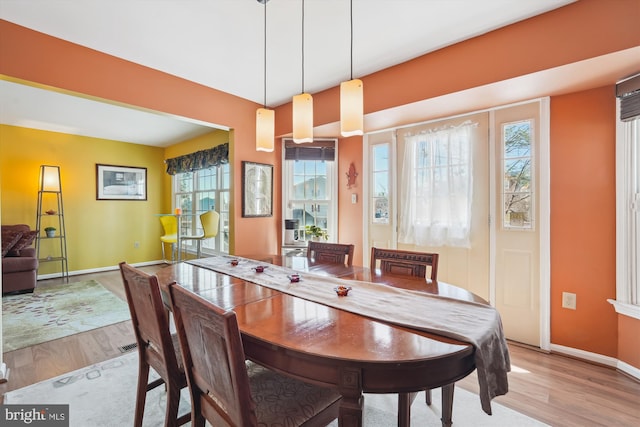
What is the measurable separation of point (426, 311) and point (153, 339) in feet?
4.24

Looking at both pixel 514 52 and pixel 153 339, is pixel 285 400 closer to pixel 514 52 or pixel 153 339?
pixel 153 339

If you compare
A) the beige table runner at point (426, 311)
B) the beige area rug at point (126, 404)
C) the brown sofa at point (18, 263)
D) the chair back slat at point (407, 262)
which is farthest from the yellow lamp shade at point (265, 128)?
the brown sofa at point (18, 263)

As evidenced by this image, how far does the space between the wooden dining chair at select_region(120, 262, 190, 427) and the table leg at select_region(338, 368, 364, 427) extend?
834 mm

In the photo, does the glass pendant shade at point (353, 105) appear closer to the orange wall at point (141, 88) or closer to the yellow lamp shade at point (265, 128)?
the yellow lamp shade at point (265, 128)

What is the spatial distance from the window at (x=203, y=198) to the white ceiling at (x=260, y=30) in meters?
2.14

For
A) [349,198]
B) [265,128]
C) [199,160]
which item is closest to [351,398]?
[265,128]

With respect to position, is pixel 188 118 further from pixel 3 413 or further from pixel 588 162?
pixel 588 162

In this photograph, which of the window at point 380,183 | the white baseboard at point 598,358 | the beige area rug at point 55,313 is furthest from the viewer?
the window at point 380,183

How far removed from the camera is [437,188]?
302cm

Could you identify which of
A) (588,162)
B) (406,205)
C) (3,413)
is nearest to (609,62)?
(588,162)

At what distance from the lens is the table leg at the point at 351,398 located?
2.90ft

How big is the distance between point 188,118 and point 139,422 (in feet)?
8.56

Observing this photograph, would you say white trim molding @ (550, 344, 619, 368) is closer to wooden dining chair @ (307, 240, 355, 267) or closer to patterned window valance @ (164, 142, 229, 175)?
wooden dining chair @ (307, 240, 355, 267)

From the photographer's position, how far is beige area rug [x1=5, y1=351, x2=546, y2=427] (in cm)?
165
